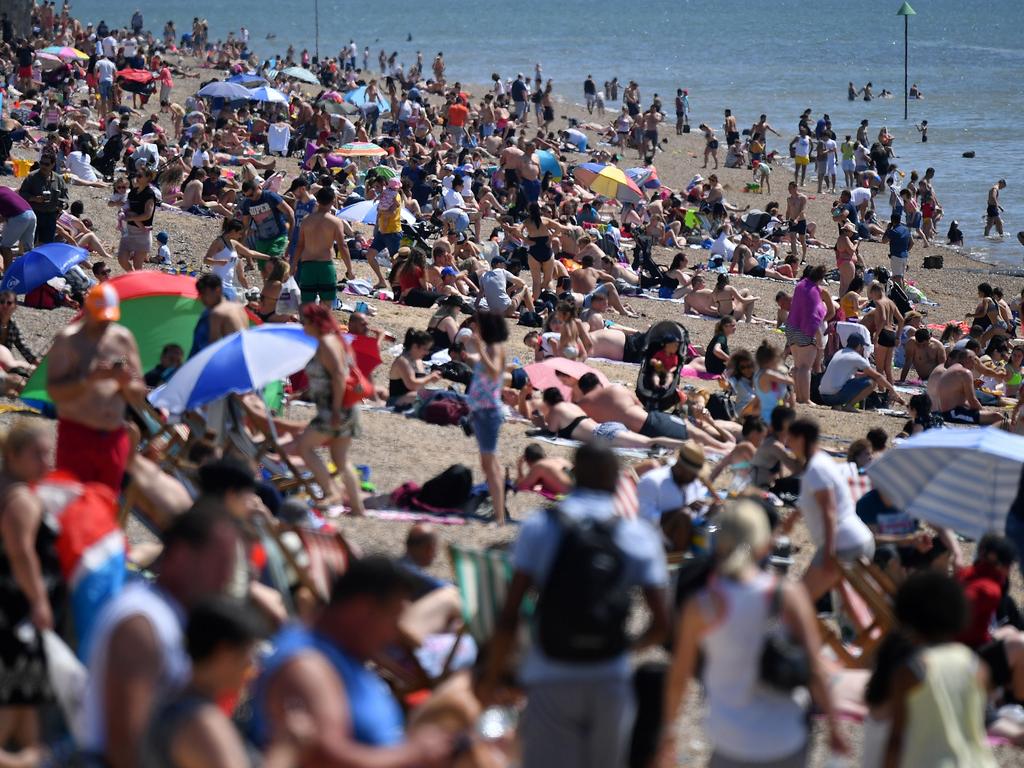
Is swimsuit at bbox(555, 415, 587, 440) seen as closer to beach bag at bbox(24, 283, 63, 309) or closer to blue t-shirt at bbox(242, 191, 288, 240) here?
blue t-shirt at bbox(242, 191, 288, 240)

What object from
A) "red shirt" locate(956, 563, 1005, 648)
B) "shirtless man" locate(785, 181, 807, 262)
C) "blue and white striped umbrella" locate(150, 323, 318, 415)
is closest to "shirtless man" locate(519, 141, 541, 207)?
"shirtless man" locate(785, 181, 807, 262)

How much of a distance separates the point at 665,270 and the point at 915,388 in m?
4.60

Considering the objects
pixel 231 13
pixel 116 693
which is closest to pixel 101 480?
pixel 116 693

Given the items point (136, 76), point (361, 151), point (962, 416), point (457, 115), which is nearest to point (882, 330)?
point (962, 416)

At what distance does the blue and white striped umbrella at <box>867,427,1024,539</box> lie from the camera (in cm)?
709

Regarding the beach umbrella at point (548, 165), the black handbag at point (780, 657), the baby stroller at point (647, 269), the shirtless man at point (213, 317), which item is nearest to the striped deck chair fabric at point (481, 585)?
the black handbag at point (780, 657)

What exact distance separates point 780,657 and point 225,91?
24516 millimetres

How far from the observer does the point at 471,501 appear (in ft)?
26.5

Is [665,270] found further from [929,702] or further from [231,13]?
[231,13]

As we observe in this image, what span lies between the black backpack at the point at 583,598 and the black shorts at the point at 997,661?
2549 mm

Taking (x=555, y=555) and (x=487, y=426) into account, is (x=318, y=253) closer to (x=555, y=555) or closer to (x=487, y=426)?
(x=487, y=426)

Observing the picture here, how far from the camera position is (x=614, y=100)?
45156 millimetres

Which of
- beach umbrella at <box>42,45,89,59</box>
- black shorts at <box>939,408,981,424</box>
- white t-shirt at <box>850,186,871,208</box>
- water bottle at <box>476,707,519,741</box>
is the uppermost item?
beach umbrella at <box>42,45,89,59</box>

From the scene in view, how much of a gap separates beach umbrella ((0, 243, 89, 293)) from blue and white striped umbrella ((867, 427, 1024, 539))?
722 cm
